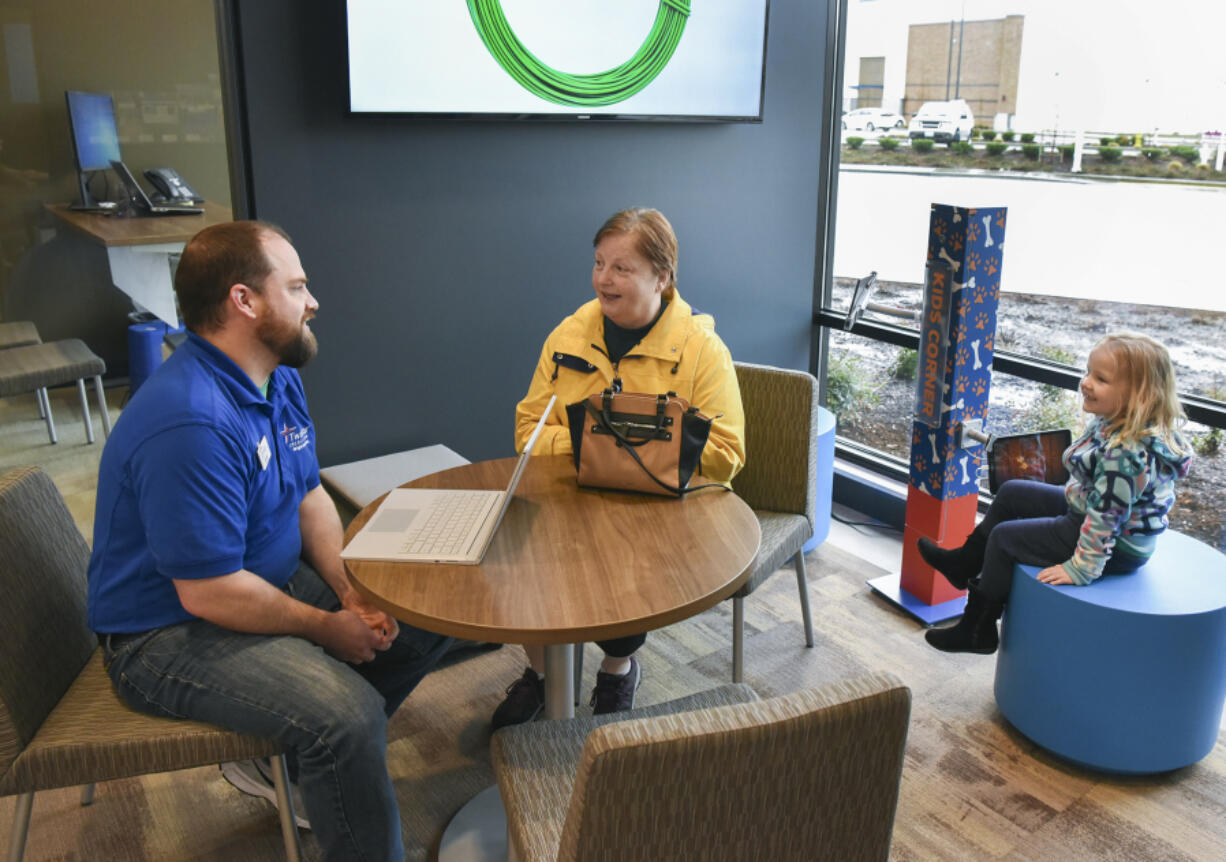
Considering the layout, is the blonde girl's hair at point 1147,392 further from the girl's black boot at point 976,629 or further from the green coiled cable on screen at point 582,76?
the green coiled cable on screen at point 582,76

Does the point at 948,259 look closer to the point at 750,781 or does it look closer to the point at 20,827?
the point at 750,781

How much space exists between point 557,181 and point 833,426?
1.29 metres

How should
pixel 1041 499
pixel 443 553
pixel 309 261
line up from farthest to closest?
1. pixel 309 261
2. pixel 1041 499
3. pixel 443 553

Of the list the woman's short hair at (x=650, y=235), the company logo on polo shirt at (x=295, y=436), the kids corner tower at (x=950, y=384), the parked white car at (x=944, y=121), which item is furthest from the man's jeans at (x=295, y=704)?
the parked white car at (x=944, y=121)

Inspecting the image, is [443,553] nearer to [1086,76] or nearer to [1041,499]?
[1041,499]

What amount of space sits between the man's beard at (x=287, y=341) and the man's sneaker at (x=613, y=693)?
1.11 meters

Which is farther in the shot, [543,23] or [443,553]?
[543,23]

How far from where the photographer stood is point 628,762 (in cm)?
111

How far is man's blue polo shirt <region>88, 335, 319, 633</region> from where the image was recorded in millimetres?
1731

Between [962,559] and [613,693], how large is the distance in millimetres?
1093

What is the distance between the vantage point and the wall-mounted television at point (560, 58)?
9.69 ft

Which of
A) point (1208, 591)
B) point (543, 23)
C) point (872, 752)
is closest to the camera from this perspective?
point (872, 752)

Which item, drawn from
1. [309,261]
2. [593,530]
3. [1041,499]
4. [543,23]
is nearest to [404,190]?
[309,261]

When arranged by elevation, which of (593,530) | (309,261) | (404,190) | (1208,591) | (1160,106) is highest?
(1160,106)
